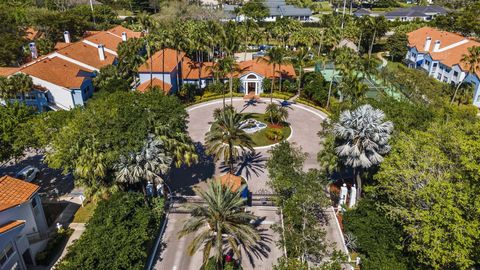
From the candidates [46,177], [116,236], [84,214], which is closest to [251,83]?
[46,177]

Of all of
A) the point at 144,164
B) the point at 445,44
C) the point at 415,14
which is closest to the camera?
the point at 144,164

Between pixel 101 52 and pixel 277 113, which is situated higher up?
pixel 101 52

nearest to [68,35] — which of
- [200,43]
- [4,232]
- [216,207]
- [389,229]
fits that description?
[200,43]

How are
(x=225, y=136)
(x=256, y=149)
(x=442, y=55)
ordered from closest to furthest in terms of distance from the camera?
(x=225, y=136), (x=256, y=149), (x=442, y=55)

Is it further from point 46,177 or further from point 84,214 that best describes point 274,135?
point 46,177

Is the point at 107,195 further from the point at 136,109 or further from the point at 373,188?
the point at 373,188

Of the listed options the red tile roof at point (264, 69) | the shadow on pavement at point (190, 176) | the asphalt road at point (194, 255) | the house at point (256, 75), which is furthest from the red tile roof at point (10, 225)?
the red tile roof at point (264, 69)

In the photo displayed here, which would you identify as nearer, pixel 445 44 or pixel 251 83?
pixel 251 83

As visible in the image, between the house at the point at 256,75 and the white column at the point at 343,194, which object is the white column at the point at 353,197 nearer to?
the white column at the point at 343,194
